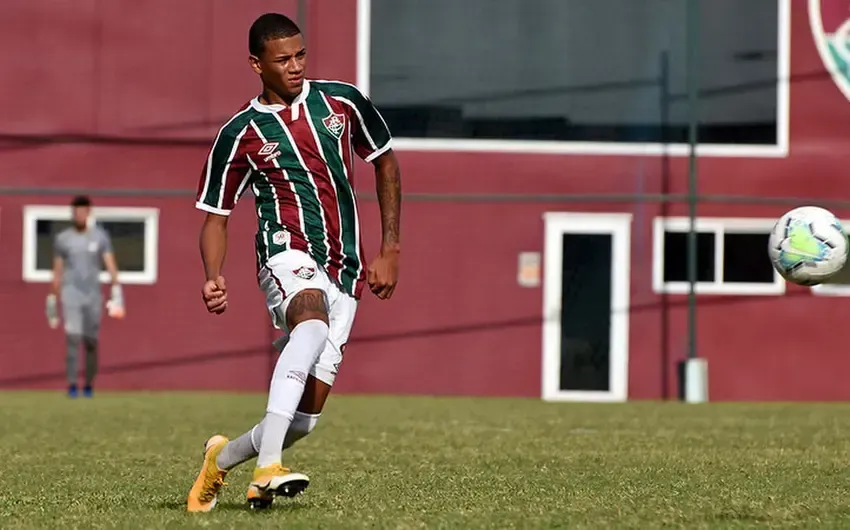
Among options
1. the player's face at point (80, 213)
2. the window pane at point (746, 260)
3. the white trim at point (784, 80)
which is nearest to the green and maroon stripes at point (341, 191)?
the player's face at point (80, 213)

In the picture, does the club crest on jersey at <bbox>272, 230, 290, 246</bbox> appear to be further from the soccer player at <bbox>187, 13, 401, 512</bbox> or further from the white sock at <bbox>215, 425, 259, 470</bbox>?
the white sock at <bbox>215, 425, 259, 470</bbox>

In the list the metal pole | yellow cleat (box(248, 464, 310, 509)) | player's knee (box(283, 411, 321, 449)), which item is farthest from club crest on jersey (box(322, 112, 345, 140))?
the metal pole

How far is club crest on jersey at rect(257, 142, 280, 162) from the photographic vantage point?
24.3 ft

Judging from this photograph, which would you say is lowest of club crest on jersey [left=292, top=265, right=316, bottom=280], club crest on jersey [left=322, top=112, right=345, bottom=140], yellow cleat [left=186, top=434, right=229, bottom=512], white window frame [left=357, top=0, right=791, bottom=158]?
yellow cleat [left=186, top=434, right=229, bottom=512]

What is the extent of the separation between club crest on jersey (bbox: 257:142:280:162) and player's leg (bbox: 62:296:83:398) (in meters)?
13.6

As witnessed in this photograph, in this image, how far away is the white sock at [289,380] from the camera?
7047 millimetres

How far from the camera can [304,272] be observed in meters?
7.28

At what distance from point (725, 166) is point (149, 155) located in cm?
793

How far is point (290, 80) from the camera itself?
24.2 ft

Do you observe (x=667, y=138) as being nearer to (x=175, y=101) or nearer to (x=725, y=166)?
(x=725, y=166)

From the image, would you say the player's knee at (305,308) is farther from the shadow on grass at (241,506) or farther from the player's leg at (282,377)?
the shadow on grass at (241,506)

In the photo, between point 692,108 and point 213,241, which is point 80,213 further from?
point 213,241

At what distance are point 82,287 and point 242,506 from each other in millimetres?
13372

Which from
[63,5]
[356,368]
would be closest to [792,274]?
[356,368]
